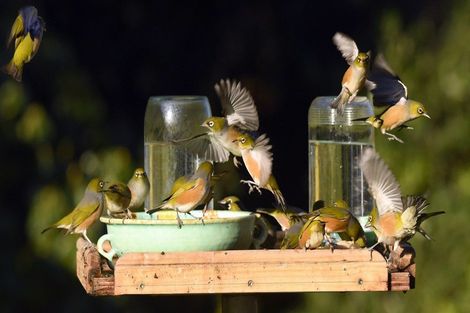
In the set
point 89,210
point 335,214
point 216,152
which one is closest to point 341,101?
point 216,152

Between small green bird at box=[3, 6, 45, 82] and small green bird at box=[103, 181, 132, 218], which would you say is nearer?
small green bird at box=[103, 181, 132, 218]

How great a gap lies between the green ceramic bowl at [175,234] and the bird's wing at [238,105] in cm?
54

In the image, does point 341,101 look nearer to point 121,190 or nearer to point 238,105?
point 238,105

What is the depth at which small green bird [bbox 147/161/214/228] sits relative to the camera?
4781mm

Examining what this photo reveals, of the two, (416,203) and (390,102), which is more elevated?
(390,102)

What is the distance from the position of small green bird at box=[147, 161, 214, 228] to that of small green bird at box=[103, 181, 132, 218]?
0.50 ft

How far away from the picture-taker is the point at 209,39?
7.31 m

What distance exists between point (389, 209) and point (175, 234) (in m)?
0.71

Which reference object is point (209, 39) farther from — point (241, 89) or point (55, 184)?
point (241, 89)

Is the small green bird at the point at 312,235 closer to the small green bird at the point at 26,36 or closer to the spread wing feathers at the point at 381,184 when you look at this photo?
the spread wing feathers at the point at 381,184

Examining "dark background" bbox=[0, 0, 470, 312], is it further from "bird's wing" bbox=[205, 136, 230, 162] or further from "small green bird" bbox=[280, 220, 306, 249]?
"small green bird" bbox=[280, 220, 306, 249]

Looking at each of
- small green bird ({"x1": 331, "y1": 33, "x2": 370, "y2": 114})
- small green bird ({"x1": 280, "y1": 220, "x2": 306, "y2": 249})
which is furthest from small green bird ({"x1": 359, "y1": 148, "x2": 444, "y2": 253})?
small green bird ({"x1": 331, "y1": 33, "x2": 370, "y2": 114})

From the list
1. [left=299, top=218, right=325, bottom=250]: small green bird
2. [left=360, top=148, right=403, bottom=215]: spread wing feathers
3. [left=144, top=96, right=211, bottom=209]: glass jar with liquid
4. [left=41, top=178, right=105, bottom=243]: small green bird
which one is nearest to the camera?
[left=299, top=218, right=325, bottom=250]: small green bird

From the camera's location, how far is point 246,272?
15.0 feet
